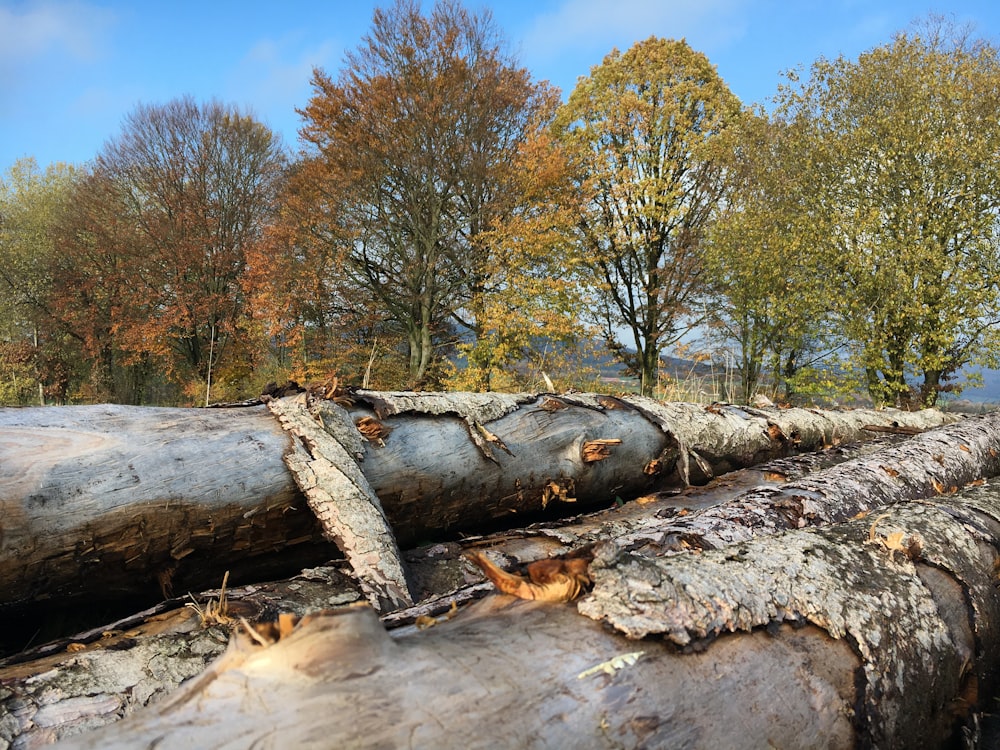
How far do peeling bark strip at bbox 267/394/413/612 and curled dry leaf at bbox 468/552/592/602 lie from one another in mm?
1073

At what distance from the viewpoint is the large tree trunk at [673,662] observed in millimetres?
780

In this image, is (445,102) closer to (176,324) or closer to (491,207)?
(491,207)

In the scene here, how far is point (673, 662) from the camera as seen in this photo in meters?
0.99

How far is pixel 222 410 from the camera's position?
2535 millimetres

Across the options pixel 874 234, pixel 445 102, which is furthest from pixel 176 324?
pixel 874 234

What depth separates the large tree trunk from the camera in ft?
2.56

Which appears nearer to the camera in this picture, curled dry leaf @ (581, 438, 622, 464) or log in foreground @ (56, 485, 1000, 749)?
log in foreground @ (56, 485, 1000, 749)

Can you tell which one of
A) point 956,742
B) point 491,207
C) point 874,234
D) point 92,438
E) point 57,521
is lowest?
point 956,742

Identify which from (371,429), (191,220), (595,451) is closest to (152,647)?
(371,429)

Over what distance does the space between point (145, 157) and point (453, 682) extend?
25284mm

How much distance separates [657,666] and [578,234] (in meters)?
16.2

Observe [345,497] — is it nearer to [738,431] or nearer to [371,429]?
[371,429]

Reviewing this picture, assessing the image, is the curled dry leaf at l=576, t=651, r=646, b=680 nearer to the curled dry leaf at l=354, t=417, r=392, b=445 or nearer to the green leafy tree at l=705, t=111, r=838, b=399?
the curled dry leaf at l=354, t=417, r=392, b=445

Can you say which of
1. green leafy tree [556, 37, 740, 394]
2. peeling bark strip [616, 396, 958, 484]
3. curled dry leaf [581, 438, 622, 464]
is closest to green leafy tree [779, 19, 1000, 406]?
green leafy tree [556, 37, 740, 394]
